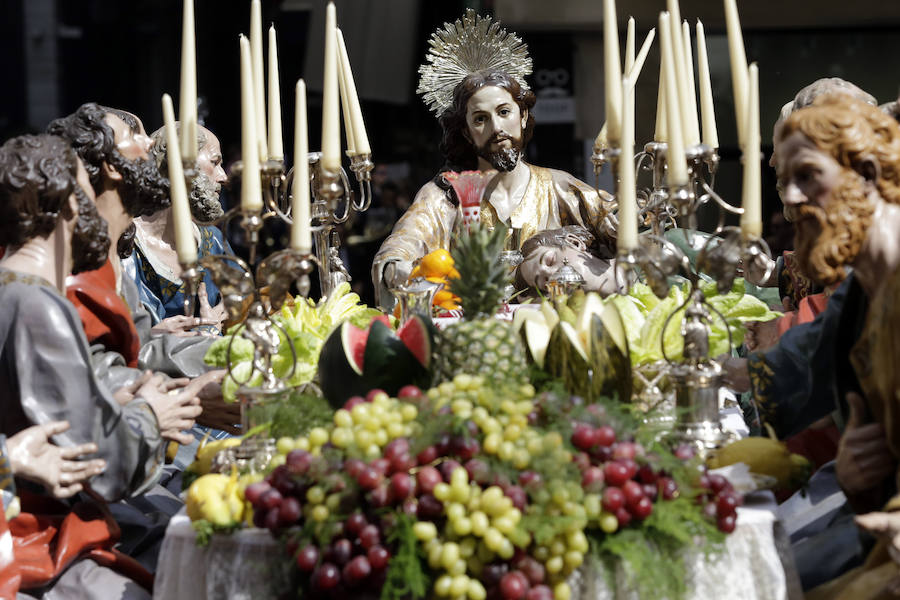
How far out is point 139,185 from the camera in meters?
3.35

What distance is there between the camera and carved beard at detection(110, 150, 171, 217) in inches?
131

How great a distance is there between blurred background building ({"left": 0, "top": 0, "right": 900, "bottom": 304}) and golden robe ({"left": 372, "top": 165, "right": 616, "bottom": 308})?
2.56 metres

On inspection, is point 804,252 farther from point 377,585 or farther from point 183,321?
point 183,321

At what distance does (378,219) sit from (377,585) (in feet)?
17.5

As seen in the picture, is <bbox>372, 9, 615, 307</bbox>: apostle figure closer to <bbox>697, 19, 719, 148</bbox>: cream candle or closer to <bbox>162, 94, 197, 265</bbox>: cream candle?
<bbox>697, 19, 719, 148</bbox>: cream candle

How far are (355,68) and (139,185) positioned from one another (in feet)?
13.3

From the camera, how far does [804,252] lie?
2314 millimetres

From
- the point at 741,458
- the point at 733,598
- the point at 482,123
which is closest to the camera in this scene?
the point at 733,598

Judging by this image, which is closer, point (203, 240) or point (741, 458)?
point (741, 458)

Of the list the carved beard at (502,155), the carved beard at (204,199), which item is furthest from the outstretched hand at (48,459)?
the carved beard at (204,199)

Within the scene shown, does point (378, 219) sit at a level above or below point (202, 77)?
below

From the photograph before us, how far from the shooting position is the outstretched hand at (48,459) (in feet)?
8.19

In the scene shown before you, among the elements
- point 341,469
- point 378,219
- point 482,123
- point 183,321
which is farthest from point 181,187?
point 378,219

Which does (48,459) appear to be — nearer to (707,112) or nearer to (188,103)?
(188,103)
